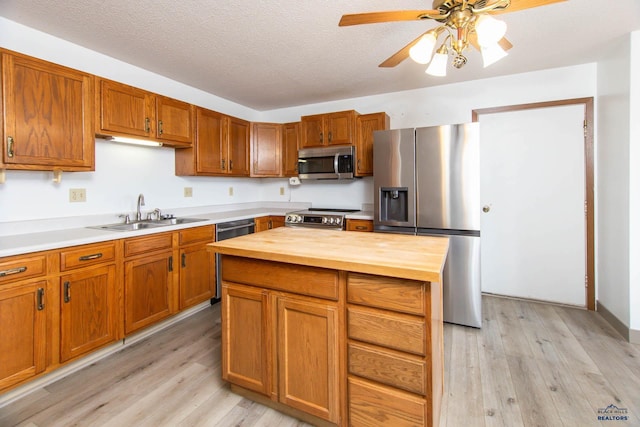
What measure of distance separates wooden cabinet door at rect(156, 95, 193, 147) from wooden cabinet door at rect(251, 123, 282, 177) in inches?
41.3

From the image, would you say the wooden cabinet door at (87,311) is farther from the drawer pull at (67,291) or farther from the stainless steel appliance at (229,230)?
the stainless steel appliance at (229,230)

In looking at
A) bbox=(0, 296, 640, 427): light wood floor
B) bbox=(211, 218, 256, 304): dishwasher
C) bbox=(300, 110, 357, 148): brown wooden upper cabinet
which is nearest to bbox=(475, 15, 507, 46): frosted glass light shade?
bbox=(0, 296, 640, 427): light wood floor

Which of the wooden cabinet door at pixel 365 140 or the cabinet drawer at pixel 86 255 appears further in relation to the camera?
the wooden cabinet door at pixel 365 140

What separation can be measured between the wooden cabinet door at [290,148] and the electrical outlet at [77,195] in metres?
2.24

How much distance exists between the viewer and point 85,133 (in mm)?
2262

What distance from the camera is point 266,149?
4.14 metres

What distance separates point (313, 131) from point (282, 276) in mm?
2669

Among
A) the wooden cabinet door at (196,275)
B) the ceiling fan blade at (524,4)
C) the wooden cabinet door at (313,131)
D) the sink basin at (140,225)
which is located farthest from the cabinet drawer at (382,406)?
the wooden cabinet door at (313,131)

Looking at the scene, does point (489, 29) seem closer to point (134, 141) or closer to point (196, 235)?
point (196, 235)

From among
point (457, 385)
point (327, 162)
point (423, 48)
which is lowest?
point (457, 385)

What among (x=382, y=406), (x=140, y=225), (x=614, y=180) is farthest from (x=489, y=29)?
(x=140, y=225)

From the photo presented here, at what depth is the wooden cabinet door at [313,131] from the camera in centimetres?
379

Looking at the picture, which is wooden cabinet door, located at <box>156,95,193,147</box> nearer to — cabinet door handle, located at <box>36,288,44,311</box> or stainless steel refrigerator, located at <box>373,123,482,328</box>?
cabinet door handle, located at <box>36,288,44,311</box>

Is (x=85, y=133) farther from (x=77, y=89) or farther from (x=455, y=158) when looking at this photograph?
(x=455, y=158)
